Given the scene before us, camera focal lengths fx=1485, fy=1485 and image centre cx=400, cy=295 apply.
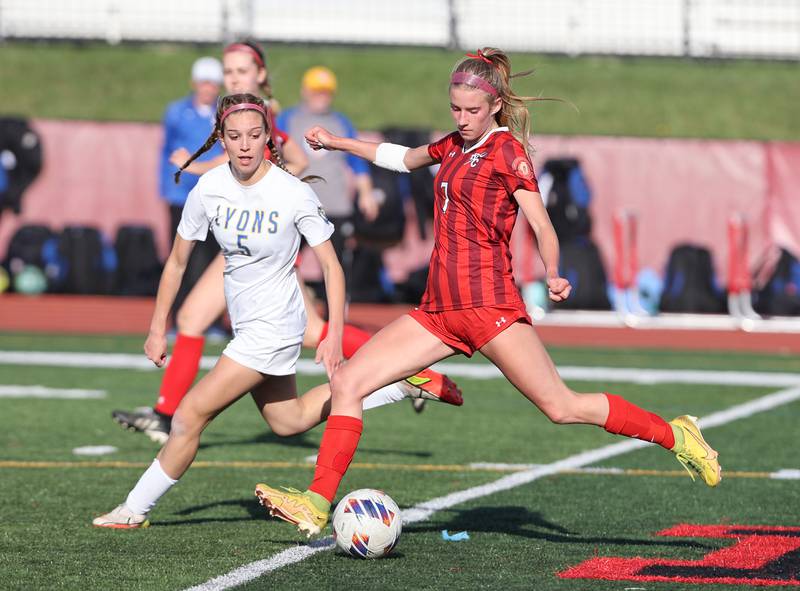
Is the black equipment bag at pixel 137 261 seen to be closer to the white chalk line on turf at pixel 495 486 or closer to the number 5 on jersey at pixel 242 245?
the white chalk line on turf at pixel 495 486

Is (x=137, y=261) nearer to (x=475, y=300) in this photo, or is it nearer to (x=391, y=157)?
(x=391, y=157)

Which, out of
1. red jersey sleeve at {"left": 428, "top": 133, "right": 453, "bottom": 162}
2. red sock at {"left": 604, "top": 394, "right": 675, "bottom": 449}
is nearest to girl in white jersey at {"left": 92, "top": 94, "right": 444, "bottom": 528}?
red jersey sleeve at {"left": 428, "top": 133, "right": 453, "bottom": 162}

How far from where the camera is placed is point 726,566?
6.00 m

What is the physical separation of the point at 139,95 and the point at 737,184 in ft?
33.7

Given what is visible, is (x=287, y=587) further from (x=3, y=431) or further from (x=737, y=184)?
(x=737, y=184)

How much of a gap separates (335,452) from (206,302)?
7.40 feet

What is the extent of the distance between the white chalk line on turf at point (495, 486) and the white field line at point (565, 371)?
829mm

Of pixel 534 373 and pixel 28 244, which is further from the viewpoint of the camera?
pixel 28 244

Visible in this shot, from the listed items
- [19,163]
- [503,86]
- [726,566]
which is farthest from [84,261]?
[726,566]

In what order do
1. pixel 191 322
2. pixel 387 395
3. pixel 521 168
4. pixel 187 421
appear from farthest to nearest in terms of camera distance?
pixel 191 322 → pixel 387 395 → pixel 187 421 → pixel 521 168

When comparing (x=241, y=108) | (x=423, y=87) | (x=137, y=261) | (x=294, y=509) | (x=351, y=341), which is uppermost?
(x=241, y=108)

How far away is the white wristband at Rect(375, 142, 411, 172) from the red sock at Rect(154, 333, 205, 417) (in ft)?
6.89

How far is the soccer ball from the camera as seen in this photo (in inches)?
239

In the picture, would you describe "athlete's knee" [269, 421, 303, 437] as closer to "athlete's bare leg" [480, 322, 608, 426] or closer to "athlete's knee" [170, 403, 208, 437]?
"athlete's knee" [170, 403, 208, 437]
